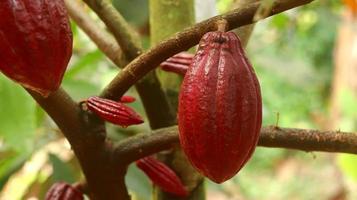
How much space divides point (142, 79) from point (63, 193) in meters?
0.13

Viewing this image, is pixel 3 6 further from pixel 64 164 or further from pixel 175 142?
pixel 64 164

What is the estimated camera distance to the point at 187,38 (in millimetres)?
512

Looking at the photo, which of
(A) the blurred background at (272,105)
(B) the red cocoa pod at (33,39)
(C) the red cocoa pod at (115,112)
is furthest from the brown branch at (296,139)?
(A) the blurred background at (272,105)

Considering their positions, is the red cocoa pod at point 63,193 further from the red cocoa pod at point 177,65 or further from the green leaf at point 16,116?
the green leaf at point 16,116

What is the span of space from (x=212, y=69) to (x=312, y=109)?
13.1ft

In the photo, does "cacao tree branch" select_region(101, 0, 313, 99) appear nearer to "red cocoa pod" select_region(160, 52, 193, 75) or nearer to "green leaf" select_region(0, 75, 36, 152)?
"red cocoa pod" select_region(160, 52, 193, 75)

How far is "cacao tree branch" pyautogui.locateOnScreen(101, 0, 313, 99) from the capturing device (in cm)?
48

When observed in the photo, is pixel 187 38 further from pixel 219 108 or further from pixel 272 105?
pixel 272 105

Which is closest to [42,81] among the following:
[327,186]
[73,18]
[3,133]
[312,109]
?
[73,18]

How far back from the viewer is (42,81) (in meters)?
0.47

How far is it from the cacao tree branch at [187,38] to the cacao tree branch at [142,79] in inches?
4.7

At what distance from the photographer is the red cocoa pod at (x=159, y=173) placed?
0.69 m

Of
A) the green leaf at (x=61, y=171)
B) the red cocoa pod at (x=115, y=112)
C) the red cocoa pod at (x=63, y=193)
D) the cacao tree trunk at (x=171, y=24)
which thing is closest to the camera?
the red cocoa pod at (x=115, y=112)

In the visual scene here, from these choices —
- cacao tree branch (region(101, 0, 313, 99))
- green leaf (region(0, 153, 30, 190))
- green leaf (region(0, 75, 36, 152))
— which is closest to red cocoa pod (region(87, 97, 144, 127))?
cacao tree branch (region(101, 0, 313, 99))
